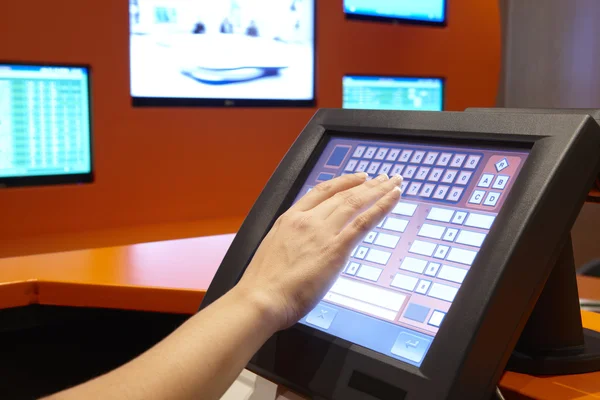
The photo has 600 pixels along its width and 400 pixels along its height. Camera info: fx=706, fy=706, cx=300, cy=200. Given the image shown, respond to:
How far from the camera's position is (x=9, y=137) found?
2568 millimetres

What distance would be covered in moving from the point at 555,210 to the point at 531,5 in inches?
144

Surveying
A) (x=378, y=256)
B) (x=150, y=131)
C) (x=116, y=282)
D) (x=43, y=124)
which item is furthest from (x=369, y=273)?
(x=150, y=131)

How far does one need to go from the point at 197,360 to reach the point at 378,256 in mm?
192

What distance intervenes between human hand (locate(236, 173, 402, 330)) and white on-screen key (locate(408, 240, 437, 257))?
1.6 inches

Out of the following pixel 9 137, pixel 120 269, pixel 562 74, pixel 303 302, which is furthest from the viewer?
pixel 562 74

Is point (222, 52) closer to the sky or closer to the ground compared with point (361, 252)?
closer to the sky

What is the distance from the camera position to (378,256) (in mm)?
661

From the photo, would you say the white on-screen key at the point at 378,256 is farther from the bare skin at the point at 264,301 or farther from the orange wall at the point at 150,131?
the orange wall at the point at 150,131

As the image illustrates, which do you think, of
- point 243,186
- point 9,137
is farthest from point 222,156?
point 9,137

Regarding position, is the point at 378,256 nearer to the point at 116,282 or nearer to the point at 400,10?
the point at 116,282

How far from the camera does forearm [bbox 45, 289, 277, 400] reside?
58 centimetres

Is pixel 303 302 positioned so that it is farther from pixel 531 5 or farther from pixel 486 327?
pixel 531 5

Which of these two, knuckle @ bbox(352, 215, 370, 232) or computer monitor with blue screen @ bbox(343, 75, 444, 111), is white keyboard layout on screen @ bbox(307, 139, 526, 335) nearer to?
knuckle @ bbox(352, 215, 370, 232)

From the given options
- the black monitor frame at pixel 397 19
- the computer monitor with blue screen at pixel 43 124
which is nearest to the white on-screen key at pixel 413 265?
the computer monitor with blue screen at pixel 43 124
